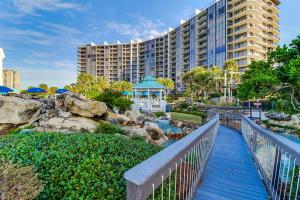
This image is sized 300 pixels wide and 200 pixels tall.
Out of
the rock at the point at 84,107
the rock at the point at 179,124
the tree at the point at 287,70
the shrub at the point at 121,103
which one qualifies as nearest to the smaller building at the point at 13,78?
the shrub at the point at 121,103

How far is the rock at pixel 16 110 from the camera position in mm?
12683

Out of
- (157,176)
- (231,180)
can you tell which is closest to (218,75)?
(231,180)

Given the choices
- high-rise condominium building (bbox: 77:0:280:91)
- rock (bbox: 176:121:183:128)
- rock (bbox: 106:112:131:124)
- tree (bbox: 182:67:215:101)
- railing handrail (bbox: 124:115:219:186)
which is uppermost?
high-rise condominium building (bbox: 77:0:280:91)

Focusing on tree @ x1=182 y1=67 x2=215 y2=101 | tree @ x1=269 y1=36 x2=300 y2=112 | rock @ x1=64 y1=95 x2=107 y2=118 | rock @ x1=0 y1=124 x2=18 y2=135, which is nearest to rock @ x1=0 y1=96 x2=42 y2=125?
rock @ x1=0 y1=124 x2=18 y2=135

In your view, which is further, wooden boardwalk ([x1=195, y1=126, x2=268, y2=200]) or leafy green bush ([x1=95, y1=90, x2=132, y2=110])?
leafy green bush ([x1=95, y1=90, x2=132, y2=110])

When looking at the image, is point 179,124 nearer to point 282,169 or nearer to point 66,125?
point 66,125

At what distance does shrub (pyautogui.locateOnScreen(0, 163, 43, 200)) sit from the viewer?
2.36 meters

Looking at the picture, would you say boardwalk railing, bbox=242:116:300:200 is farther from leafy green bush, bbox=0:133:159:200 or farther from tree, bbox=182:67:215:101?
tree, bbox=182:67:215:101

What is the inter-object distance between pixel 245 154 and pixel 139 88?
2737 cm

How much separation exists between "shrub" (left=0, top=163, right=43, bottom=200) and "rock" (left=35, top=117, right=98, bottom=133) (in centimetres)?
862

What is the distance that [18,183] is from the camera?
2482 millimetres

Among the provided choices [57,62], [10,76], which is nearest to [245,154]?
[57,62]

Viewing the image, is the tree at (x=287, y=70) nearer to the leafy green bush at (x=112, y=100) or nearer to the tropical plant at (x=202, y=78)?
the leafy green bush at (x=112, y=100)

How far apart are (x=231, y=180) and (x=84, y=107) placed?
34.9 ft
